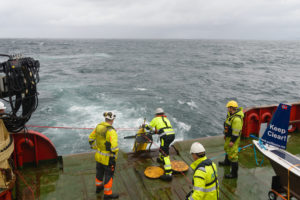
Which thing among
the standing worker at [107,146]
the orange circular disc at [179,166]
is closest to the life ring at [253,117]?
the orange circular disc at [179,166]

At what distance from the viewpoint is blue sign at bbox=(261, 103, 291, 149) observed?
441cm

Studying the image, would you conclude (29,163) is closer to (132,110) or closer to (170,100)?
(132,110)

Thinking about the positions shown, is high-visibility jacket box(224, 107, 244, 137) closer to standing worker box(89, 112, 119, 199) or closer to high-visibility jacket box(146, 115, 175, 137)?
high-visibility jacket box(146, 115, 175, 137)

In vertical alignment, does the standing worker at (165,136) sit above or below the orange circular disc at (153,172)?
above

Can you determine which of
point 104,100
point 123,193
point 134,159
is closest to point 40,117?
point 104,100

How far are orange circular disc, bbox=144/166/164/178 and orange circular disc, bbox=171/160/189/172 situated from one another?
1.15 feet

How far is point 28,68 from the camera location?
4359 millimetres

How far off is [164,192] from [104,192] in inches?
50.0

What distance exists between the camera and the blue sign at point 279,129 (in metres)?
4.41

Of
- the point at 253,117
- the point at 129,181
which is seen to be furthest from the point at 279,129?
the point at 129,181

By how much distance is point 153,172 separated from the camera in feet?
17.4

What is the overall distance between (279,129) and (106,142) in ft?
11.5

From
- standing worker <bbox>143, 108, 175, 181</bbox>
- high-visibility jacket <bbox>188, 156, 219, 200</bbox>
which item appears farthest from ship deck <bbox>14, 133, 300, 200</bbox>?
high-visibility jacket <bbox>188, 156, 219, 200</bbox>

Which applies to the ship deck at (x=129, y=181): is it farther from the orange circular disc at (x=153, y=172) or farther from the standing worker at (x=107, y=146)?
the standing worker at (x=107, y=146)
